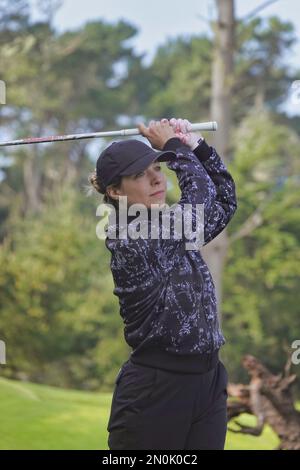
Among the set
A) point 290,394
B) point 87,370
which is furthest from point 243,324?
point 290,394

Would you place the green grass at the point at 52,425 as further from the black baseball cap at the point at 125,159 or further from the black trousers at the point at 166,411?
the black baseball cap at the point at 125,159

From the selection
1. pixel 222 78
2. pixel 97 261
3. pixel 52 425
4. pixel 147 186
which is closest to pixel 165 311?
pixel 147 186

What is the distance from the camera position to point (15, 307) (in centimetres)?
1480

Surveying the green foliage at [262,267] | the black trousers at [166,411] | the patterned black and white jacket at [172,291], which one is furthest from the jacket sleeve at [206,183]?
the green foliage at [262,267]

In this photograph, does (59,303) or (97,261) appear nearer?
(59,303)

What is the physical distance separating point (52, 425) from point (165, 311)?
11.5ft

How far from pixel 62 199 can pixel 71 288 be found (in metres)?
3.18

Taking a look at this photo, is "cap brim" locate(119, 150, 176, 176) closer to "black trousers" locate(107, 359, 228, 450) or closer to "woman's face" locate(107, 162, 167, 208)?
"woman's face" locate(107, 162, 167, 208)

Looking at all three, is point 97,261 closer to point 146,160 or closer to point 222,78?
point 222,78

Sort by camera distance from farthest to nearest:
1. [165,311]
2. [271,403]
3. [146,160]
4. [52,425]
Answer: [52,425]
[271,403]
[146,160]
[165,311]

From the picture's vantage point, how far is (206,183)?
2693mm

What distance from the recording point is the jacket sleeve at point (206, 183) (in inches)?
105

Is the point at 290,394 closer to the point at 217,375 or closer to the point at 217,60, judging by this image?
the point at 217,375
